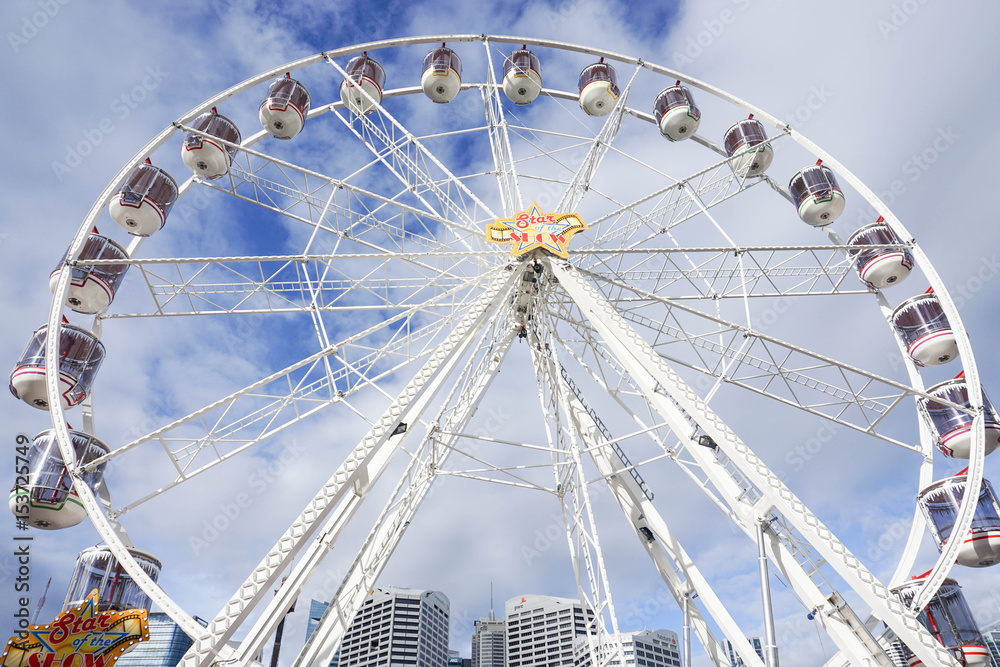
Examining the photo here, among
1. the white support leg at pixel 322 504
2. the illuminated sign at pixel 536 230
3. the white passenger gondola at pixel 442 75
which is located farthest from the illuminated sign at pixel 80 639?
the white passenger gondola at pixel 442 75

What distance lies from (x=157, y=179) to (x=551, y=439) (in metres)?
11.0

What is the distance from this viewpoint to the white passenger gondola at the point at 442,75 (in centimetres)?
1773

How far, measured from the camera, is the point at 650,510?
14.1m

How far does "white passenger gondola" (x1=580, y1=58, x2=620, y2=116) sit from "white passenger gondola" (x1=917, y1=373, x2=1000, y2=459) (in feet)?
37.2

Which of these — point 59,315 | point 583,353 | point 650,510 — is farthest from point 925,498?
point 59,315

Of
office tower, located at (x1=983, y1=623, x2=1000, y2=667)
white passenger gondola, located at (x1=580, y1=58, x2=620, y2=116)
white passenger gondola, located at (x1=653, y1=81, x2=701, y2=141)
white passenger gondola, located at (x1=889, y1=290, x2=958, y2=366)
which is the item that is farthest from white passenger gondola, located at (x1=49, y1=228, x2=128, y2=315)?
office tower, located at (x1=983, y1=623, x2=1000, y2=667)

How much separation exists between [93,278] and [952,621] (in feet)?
59.8

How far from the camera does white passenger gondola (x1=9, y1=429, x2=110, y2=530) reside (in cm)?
1067

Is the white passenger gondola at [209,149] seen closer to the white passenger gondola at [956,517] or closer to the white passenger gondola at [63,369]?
the white passenger gondola at [63,369]

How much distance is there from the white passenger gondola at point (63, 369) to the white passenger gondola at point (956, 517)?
53.5 feet

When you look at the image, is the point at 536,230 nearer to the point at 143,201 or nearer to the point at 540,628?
the point at 143,201

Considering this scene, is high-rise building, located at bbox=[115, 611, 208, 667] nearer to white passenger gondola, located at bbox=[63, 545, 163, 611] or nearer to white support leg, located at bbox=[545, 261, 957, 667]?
white passenger gondola, located at bbox=[63, 545, 163, 611]

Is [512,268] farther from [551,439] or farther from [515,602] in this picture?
[515,602]

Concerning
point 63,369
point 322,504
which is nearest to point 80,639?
point 322,504
